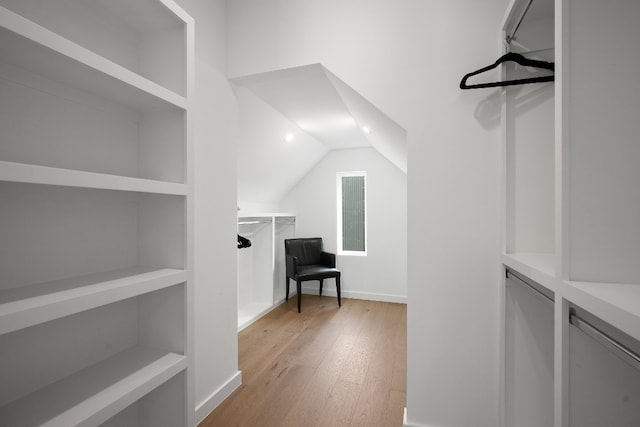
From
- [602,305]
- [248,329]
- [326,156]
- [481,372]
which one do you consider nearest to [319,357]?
[248,329]

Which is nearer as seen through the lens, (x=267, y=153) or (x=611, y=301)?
(x=611, y=301)

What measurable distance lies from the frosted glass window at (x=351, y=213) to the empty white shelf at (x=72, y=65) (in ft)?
11.8

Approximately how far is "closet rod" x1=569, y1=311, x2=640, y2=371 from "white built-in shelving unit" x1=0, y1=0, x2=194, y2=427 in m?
1.32

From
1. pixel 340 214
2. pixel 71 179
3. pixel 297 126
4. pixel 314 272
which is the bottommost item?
pixel 314 272

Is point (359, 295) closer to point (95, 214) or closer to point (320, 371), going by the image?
point (320, 371)

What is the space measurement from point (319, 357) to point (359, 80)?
7.53ft

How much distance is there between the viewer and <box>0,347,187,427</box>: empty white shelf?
2.75ft

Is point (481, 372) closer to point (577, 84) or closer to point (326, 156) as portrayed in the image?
point (577, 84)

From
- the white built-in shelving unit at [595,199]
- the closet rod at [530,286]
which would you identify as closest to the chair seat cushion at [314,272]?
the closet rod at [530,286]

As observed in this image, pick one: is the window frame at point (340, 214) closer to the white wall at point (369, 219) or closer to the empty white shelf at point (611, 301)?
the white wall at point (369, 219)

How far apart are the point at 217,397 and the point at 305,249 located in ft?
8.63

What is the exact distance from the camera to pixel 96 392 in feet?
3.15

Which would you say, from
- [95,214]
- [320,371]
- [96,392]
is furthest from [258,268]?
[96,392]

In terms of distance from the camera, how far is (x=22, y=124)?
0.94 metres
